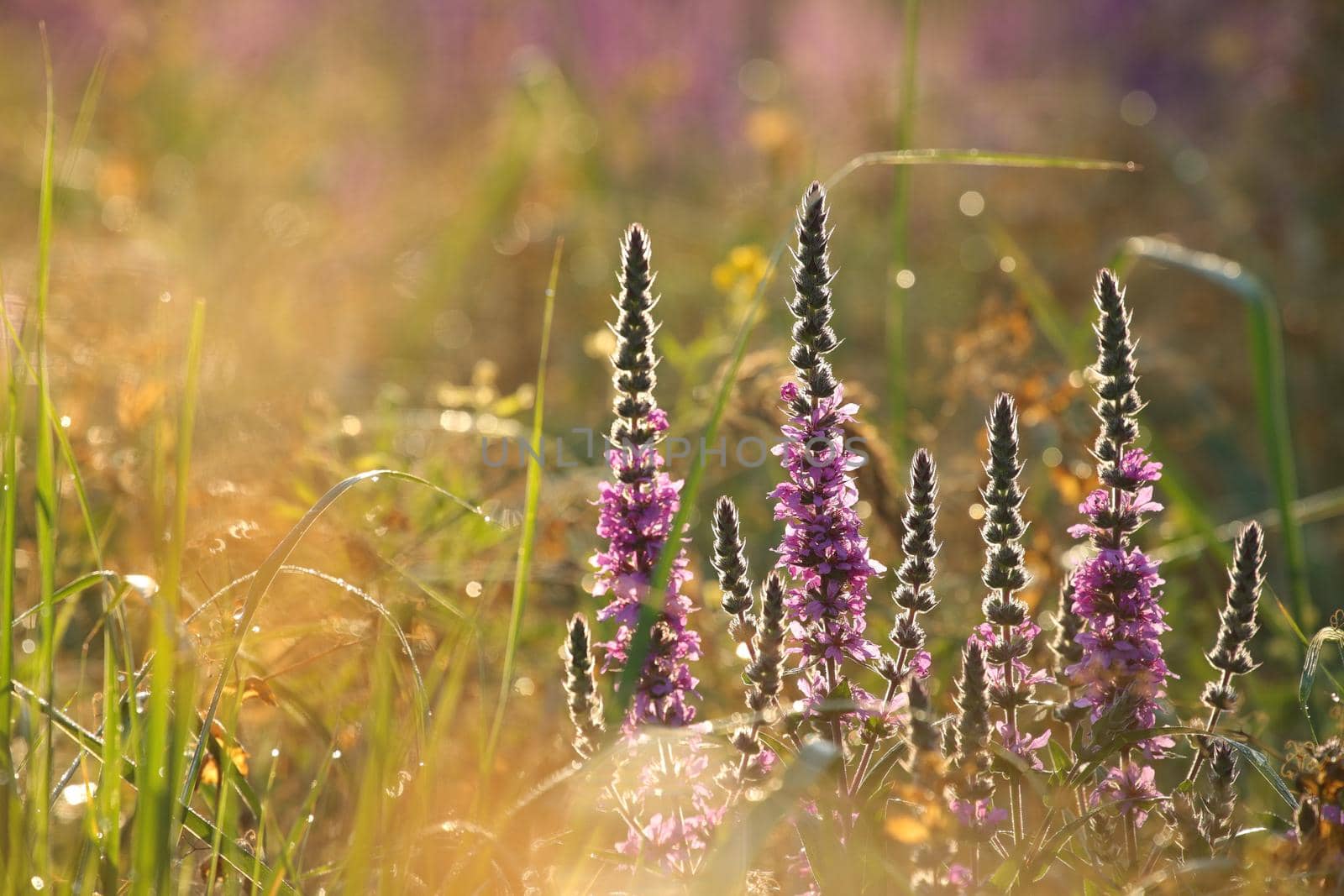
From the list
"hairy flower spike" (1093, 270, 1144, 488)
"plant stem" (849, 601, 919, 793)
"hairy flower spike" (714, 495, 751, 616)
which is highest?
"hairy flower spike" (1093, 270, 1144, 488)

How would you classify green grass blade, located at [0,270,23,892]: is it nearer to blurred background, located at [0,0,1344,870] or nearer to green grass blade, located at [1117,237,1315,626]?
blurred background, located at [0,0,1344,870]

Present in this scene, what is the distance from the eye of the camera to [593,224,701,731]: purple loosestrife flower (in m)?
1.94

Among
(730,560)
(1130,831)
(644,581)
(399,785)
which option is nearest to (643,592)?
(644,581)

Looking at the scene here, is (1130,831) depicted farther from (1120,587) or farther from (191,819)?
(191,819)

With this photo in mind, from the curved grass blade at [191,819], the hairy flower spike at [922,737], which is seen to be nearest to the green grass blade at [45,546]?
the curved grass blade at [191,819]

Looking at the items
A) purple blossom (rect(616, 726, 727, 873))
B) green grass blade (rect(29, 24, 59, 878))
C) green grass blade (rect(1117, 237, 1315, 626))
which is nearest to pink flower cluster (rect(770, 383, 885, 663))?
purple blossom (rect(616, 726, 727, 873))

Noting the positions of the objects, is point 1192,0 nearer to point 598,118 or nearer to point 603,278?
point 598,118

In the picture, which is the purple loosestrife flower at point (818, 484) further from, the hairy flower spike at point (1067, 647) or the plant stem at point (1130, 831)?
the plant stem at point (1130, 831)

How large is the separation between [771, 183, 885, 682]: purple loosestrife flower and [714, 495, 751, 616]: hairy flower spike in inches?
3.2

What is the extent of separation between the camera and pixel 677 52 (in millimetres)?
11352

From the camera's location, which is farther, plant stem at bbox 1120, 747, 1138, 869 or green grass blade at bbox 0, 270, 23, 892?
plant stem at bbox 1120, 747, 1138, 869

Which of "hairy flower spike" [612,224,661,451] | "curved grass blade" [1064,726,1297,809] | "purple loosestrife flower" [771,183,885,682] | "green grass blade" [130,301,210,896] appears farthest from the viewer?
"hairy flower spike" [612,224,661,451]

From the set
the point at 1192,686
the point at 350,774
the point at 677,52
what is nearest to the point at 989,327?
the point at 1192,686

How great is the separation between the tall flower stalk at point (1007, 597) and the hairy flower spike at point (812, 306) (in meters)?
0.28
